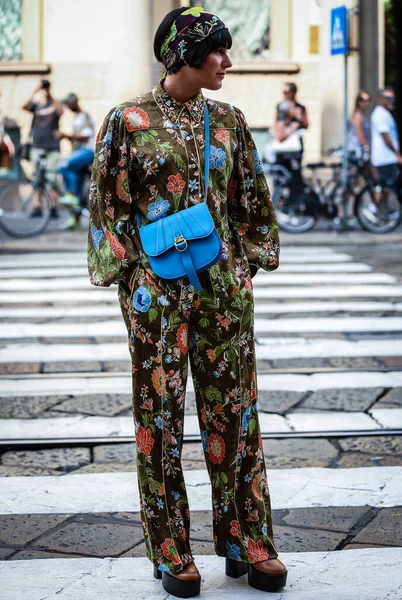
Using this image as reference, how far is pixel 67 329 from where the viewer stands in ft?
26.3

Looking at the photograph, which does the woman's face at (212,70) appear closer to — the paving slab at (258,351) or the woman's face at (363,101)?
the paving slab at (258,351)

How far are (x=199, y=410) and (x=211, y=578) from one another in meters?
0.52

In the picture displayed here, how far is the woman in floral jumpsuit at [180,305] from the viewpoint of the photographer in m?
3.21

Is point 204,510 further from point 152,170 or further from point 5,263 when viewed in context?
point 5,263

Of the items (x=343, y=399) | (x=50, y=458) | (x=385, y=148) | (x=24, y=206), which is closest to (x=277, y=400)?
(x=343, y=399)

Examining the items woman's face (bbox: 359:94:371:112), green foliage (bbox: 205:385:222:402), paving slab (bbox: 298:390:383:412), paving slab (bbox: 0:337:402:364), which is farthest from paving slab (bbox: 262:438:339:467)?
woman's face (bbox: 359:94:371:112)

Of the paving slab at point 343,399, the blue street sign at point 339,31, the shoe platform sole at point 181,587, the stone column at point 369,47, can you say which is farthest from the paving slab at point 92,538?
the stone column at point 369,47

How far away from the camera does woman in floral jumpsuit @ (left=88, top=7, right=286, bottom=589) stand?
3205 millimetres

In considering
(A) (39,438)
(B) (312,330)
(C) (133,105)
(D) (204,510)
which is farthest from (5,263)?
(C) (133,105)

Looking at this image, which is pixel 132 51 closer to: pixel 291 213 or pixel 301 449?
pixel 291 213

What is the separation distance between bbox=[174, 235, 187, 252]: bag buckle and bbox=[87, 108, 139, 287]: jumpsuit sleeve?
0.44ft

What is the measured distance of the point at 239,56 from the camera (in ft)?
61.9

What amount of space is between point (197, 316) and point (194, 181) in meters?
0.37

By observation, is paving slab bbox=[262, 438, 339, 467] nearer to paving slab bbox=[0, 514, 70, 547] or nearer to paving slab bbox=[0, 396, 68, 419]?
paving slab bbox=[0, 514, 70, 547]
